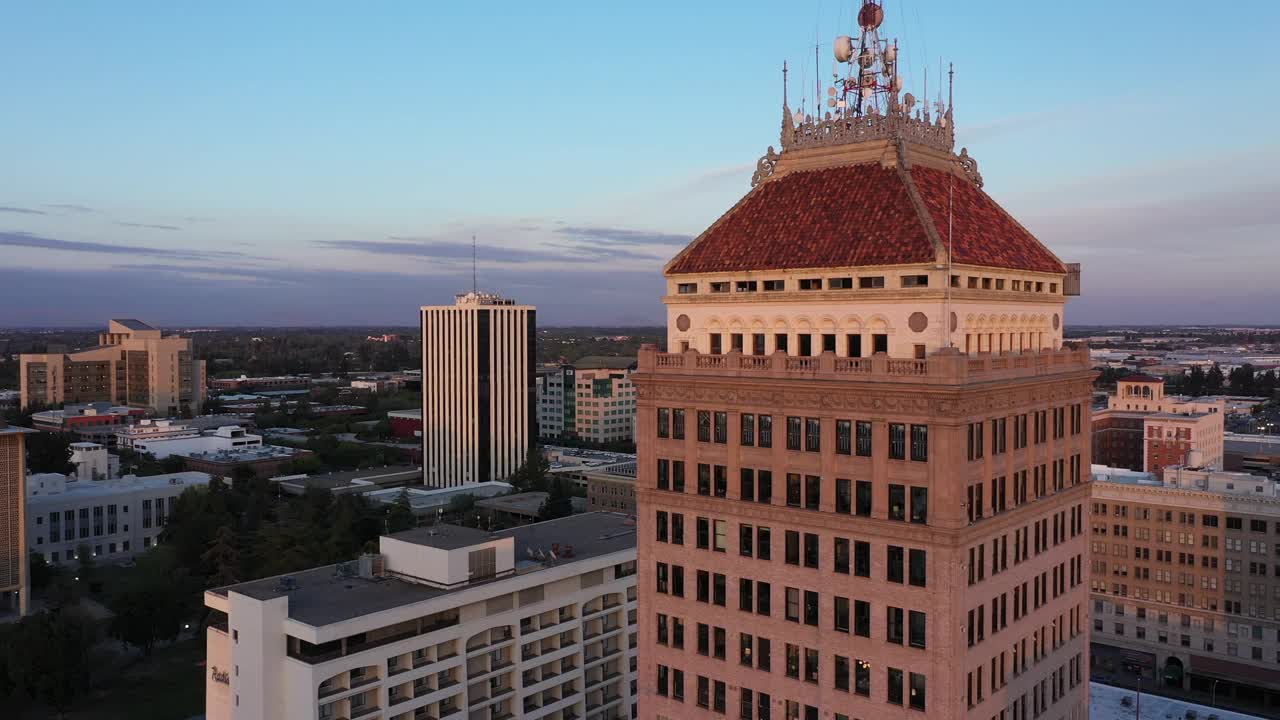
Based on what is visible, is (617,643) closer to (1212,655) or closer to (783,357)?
(783,357)

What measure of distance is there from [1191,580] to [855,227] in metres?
105

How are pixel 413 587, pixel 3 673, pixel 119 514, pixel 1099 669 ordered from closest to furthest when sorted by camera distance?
pixel 413 587 → pixel 3 673 → pixel 1099 669 → pixel 119 514

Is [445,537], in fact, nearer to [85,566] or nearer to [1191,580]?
[1191,580]

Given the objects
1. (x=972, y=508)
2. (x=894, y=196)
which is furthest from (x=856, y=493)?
(x=894, y=196)

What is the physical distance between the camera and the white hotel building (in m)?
73.9

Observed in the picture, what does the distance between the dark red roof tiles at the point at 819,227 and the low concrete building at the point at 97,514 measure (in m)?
148

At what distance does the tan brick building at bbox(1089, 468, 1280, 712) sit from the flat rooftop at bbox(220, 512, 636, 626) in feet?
240

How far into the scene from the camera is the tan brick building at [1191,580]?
412 feet

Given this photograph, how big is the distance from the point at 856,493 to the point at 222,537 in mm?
116112

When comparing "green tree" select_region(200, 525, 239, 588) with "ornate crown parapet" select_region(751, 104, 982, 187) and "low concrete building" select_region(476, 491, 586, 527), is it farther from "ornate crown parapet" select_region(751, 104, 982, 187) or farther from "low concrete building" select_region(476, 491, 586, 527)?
"ornate crown parapet" select_region(751, 104, 982, 187)

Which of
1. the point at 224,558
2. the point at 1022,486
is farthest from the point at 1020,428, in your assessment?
the point at 224,558

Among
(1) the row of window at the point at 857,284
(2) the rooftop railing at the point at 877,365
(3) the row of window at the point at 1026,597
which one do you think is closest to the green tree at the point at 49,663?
(2) the rooftop railing at the point at 877,365

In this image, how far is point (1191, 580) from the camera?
431 feet

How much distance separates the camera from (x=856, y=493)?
50.1 meters
